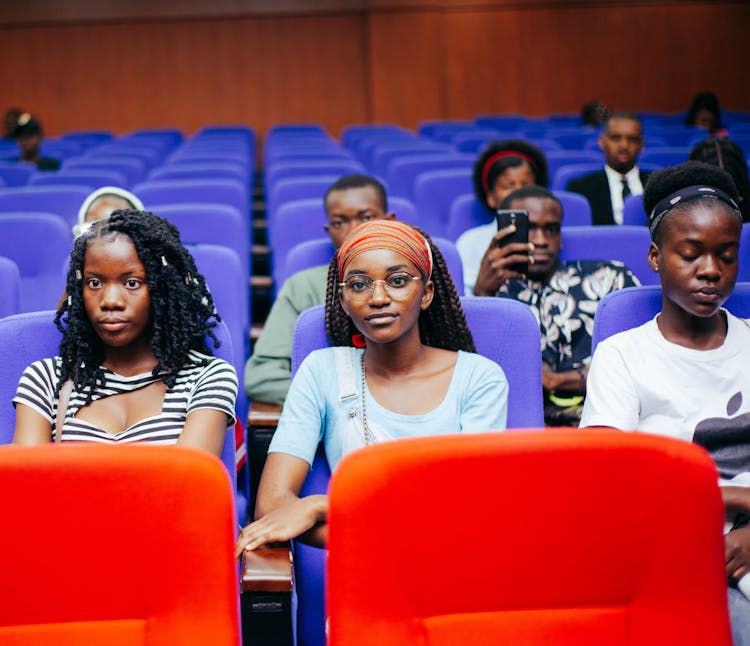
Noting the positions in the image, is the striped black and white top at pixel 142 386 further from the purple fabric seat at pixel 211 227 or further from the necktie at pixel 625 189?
the necktie at pixel 625 189

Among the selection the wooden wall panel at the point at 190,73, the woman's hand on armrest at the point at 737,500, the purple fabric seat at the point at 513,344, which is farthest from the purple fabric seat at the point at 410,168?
the wooden wall panel at the point at 190,73

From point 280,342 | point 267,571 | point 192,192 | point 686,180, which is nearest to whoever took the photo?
point 267,571

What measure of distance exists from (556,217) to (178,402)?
1338 mm

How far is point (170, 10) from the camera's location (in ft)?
37.8

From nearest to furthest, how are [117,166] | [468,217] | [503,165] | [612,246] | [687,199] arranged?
[687,199] < [612,246] < [503,165] < [468,217] < [117,166]

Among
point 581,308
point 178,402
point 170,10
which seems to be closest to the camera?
point 178,402

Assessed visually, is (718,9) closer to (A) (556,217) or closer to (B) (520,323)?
(A) (556,217)

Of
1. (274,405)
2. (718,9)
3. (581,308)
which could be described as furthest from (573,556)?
(718,9)

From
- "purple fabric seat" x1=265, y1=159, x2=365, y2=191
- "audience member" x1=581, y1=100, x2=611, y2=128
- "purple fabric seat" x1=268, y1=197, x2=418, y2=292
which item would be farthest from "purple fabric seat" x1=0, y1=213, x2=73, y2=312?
"audience member" x1=581, y1=100, x2=611, y2=128

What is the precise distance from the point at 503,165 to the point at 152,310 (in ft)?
6.13

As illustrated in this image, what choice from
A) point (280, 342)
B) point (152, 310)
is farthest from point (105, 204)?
point (152, 310)

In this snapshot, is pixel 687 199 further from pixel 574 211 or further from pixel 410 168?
pixel 410 168

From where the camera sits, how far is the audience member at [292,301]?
Answer: 239 cm

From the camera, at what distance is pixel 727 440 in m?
1.74
